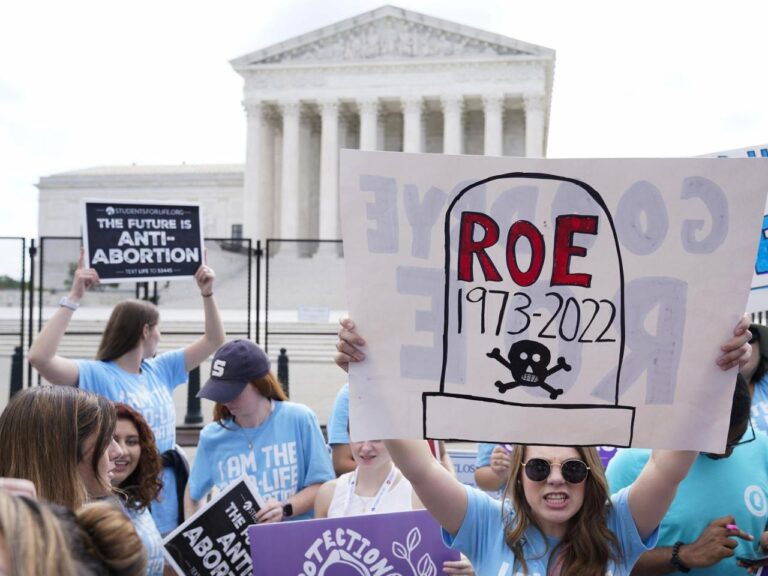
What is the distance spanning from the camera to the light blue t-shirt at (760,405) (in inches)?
135

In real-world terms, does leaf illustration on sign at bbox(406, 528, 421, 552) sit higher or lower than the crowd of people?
lower

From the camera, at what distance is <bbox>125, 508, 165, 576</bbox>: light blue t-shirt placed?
2.75m

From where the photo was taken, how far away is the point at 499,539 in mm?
2328

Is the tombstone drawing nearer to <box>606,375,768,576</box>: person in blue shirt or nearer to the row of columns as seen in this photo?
<box>606,375,768,576</box>: person in blue shirt

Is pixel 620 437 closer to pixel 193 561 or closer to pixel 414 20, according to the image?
pixel 193 561

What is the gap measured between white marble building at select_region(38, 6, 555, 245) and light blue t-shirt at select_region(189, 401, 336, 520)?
38.7 meters

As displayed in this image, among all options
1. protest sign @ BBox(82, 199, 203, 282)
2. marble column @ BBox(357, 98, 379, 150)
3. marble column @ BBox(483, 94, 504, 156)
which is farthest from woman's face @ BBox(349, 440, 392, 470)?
marble column @ BBox(357, 98, 379, 150)

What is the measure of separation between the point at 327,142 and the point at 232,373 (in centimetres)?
4175

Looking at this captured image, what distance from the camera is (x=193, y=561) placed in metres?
2.94

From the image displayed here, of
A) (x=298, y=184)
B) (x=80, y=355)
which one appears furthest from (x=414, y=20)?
(x=80, y=355)

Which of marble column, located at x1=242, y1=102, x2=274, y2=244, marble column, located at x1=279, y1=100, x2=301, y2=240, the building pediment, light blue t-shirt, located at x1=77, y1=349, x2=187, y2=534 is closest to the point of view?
light blue t-shirt, located at x1=77, y1=349, x2=187, y2=534

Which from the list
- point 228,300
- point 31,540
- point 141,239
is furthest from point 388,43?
point 31,540

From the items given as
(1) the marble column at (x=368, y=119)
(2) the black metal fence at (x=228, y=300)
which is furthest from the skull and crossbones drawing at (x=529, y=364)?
(1) the marble column at (x=368, y=119)

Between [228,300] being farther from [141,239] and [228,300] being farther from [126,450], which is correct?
[126,450]
